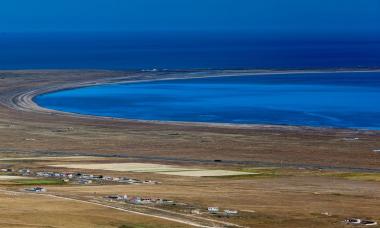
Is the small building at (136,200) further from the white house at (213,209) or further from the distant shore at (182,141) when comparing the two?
the distant shore at (182,141)

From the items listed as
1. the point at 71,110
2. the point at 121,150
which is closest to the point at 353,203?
the point at 121,150

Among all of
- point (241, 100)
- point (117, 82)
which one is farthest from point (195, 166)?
point (117, 82)

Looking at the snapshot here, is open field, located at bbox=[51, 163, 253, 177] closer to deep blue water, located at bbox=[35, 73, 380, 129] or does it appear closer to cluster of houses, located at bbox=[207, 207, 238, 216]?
cluster of houses, located at bbox=[207, 207, 238, 216]

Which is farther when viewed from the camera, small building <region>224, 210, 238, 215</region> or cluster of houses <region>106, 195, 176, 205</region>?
cluster of houses <region>106, 195, 176, 205</region>

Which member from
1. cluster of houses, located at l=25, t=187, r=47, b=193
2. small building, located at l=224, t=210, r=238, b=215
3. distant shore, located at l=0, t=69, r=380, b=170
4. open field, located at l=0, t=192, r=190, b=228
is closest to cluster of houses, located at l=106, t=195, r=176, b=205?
open field, located at l=0, t=192, r=190, b=228

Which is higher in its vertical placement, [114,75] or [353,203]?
[114,75]

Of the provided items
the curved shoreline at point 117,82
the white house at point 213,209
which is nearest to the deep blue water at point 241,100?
the curved shoreline at point 117,82

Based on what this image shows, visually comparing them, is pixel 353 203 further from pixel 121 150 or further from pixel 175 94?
pixel 175 94

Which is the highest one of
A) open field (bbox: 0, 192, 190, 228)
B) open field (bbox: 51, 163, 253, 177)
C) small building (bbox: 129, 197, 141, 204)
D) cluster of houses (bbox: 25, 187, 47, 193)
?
open field (bbox: 51, 163, 253, 177)
